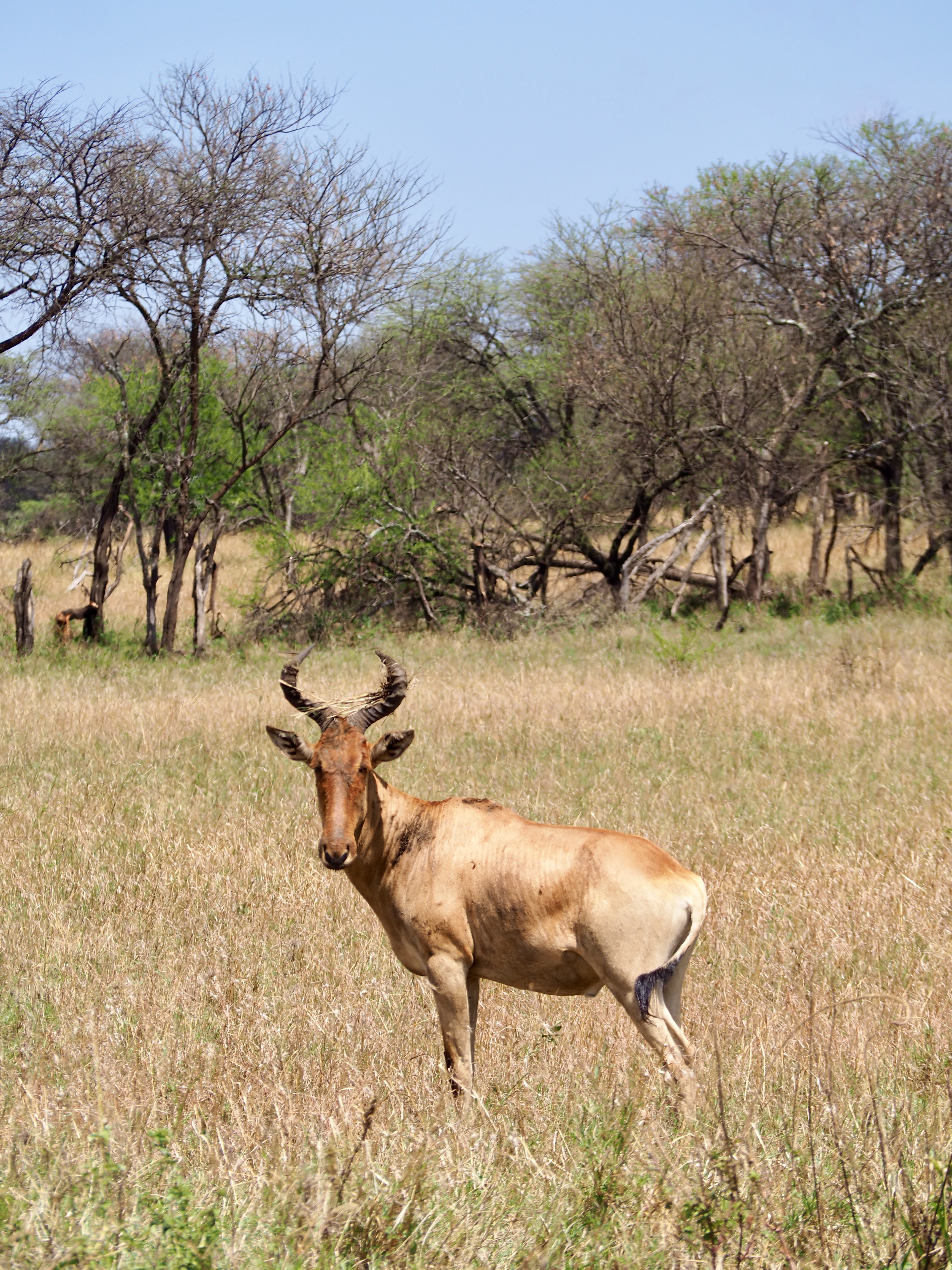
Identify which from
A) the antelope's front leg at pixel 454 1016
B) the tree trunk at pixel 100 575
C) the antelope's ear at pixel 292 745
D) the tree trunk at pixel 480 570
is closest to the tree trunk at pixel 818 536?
the tree trunk at pixel 480 570

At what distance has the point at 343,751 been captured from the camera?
4.95 metres

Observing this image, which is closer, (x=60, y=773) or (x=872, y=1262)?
(x=872, y=1262)

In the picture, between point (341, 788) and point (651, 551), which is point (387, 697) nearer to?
point (341, 788)

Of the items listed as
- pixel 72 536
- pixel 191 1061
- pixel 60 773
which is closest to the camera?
pixel 191 1061

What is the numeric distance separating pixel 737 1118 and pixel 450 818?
1758 millimetres

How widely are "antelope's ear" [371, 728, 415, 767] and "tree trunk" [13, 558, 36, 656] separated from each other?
1373 cm

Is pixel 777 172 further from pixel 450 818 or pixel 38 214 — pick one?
pixel 450 818

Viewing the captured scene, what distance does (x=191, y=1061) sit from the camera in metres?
4.86

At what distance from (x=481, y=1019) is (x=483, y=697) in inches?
288

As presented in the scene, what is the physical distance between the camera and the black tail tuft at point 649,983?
434 cm

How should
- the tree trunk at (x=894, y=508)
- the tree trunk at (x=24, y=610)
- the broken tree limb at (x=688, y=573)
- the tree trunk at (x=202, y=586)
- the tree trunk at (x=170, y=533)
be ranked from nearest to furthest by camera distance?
the tree trunk at (x=24, y=610)
the tree trunk at (x=202, y=586)
the broken tree limb at (x=688, y=573)
the tree trunk at (x=894, y=508)
the tree trunk at (x=170, y=533)

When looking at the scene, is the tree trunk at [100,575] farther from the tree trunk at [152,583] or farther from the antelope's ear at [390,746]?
the antelope's ear at [390,746]

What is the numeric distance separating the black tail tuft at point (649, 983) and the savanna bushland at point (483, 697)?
319 millimetres

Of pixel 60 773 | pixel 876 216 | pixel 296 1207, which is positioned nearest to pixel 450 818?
pixel 296 1207
